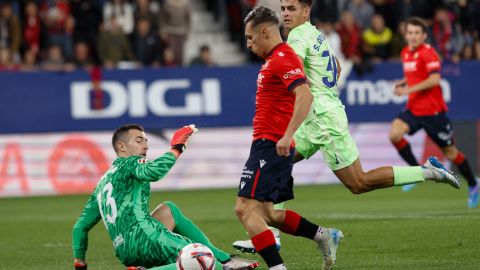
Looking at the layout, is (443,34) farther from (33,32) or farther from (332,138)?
(332,138)

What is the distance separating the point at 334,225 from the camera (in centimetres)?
1238

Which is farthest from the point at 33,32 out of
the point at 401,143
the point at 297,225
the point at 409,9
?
the point at 297,225

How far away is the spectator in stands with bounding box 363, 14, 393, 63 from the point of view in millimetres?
21562

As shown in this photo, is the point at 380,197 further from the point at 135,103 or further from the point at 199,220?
the point at 135,103

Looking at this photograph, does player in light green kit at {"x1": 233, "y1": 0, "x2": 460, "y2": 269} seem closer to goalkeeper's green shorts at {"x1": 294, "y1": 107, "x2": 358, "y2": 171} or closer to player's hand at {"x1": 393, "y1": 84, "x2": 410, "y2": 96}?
goalkeeper's green shorts at {"x1": 294, "y1": 107, "x2": 358, "y2": 171}

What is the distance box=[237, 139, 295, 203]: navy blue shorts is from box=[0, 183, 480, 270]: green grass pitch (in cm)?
105

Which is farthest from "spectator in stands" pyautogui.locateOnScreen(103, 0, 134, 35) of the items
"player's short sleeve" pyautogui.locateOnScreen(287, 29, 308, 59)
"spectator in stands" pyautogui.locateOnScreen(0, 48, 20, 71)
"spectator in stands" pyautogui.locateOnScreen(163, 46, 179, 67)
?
"player's short sleeve" pyautogui.locateOnScreen(287, 29, 308, 59)

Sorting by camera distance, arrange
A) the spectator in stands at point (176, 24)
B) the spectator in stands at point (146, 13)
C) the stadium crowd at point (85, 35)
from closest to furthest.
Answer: the stadium crowd at point (85, 35)
the spectator in stands at point (146, 13)
the spectator in stands at point (176, 24)

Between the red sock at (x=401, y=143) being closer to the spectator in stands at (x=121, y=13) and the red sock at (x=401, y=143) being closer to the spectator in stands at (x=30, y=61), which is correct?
the spectator in stands at (x=30, y=61)

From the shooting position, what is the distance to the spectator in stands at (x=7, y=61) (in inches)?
759

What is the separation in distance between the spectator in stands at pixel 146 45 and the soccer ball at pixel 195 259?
522 inches

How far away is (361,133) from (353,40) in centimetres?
220

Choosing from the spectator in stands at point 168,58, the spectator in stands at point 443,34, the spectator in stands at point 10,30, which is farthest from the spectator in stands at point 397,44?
the spectator in stands at point 10,30

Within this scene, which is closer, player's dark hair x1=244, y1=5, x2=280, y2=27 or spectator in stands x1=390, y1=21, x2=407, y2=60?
player's dark hair x1=244, y1=5, x2=280, y2=27
